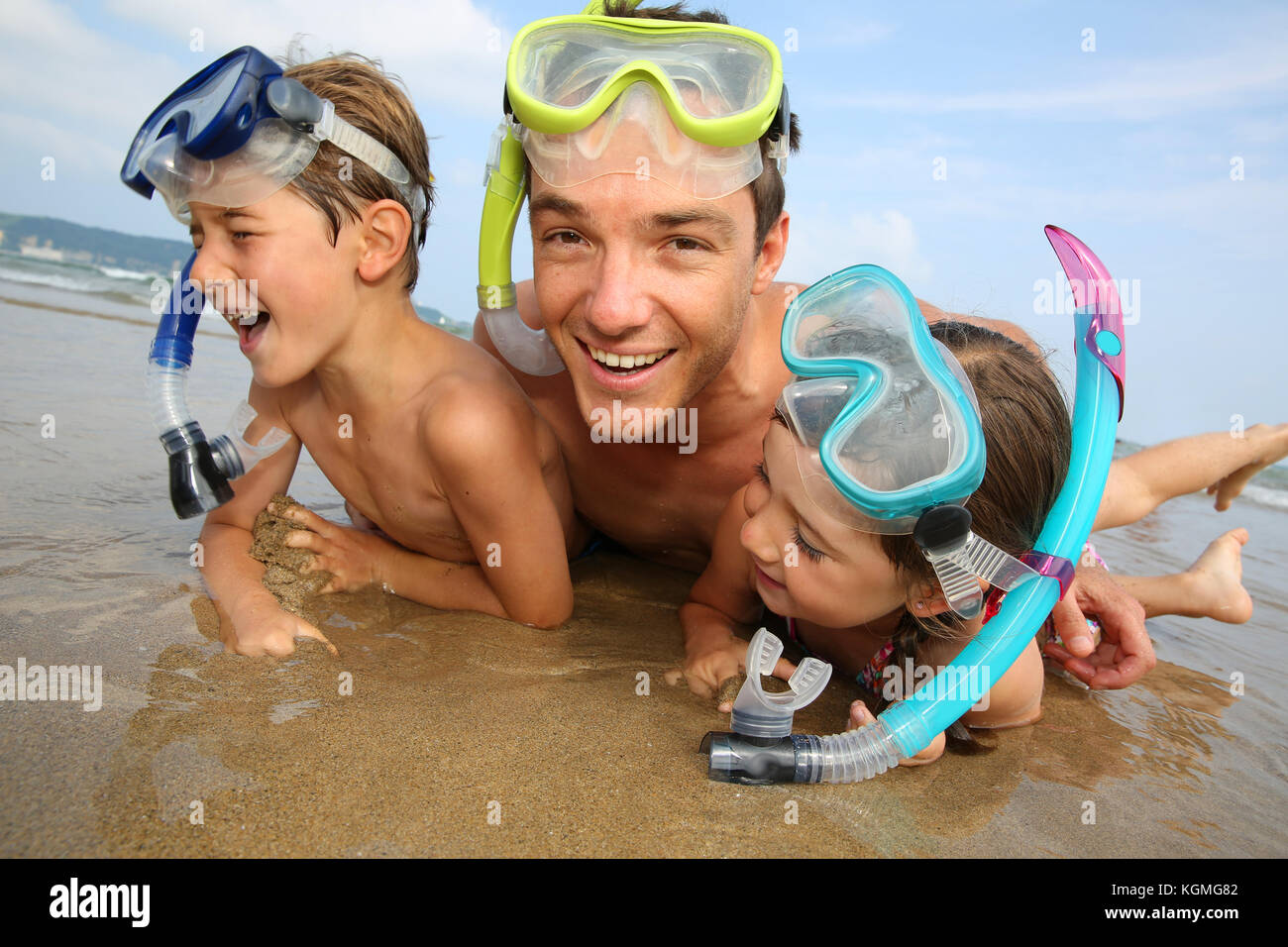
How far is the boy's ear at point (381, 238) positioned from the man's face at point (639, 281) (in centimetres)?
63

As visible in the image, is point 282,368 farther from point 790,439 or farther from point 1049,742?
point 1049,742

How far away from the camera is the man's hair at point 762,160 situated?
8.26 feet

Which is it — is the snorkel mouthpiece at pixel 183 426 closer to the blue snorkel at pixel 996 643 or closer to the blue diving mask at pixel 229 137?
the blue diving mask at pixel 229 137

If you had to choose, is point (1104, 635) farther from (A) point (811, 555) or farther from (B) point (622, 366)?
(B) point (622, 366)

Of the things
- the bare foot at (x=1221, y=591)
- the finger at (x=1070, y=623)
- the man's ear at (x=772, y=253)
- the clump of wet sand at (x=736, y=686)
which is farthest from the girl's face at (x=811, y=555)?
the bare foot at (x=1221, y=591)

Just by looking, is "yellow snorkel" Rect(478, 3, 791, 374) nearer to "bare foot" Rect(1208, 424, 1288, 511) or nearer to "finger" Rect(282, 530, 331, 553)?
"finger" Rect(282, 530, 331, 553)

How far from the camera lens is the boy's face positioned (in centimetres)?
256

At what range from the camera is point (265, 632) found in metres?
2.32

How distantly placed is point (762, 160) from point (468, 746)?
179 centimetres

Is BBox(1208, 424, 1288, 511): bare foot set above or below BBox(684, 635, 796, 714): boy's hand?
above

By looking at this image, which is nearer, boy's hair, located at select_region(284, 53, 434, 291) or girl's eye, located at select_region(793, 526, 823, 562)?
girl's eye, located at select_region(793, 526, 823, 562)

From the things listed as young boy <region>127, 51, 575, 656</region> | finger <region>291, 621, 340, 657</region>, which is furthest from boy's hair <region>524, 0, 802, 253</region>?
finger <region>291, 621, 340, 657</region>

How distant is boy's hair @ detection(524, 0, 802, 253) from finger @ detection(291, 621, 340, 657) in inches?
57.9

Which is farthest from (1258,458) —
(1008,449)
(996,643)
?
(996,643)
